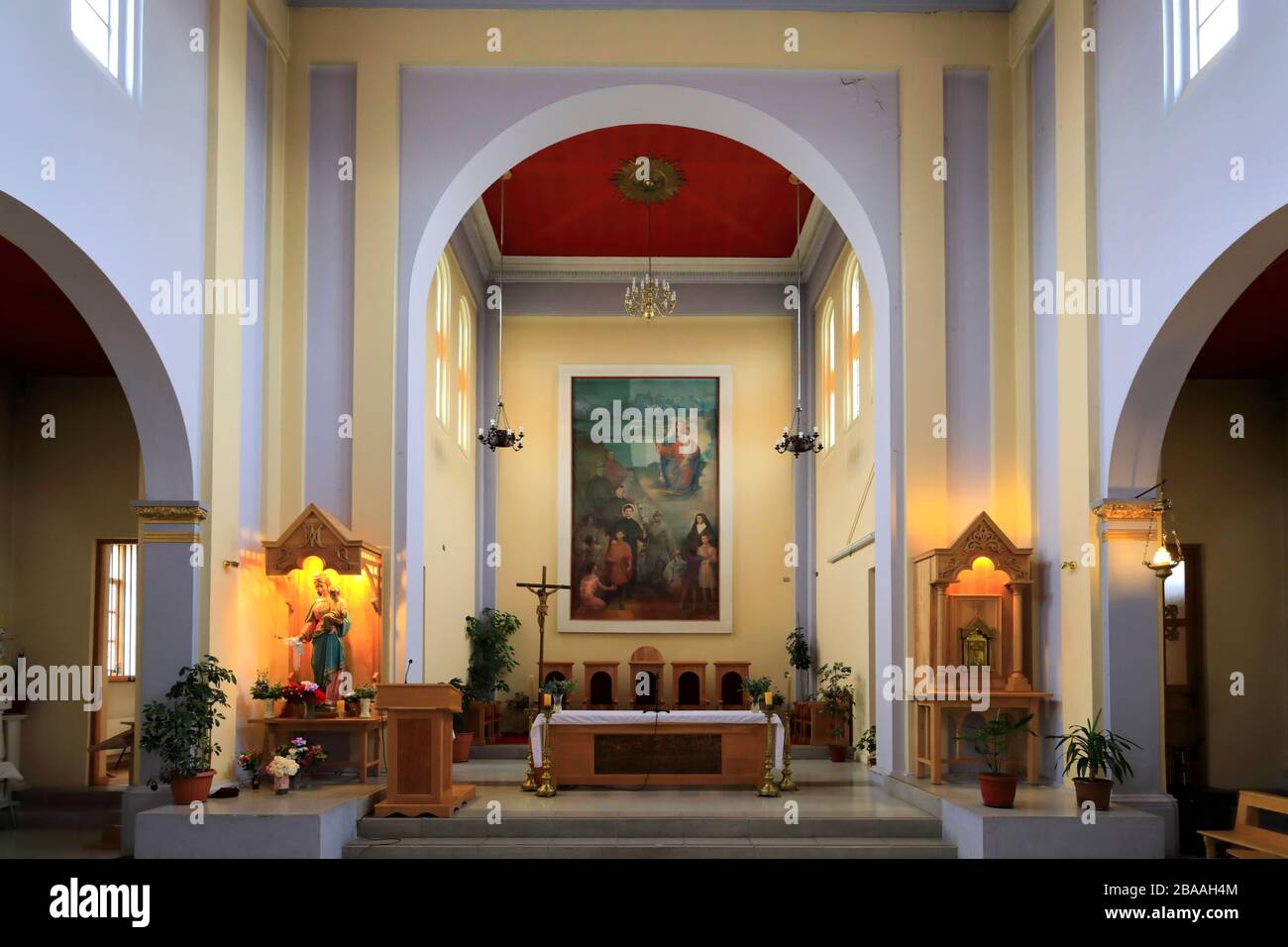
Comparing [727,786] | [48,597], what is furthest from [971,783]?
[48,597]

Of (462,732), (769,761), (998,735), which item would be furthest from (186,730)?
(462,732)

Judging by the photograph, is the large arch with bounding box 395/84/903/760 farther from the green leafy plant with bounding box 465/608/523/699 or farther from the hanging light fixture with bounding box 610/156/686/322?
the green leafy plant with bounding box 465/608/523/699

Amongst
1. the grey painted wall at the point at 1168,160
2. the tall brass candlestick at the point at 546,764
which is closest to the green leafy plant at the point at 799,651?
the tall brass candlestick at the point at 546,764

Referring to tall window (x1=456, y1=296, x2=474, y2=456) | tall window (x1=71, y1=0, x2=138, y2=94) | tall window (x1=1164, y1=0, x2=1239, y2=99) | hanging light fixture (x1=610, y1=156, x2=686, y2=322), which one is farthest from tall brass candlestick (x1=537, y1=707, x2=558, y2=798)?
tall window (x1=1164, y1=0, x2=1239, y2=99)

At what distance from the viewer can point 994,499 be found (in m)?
13.5

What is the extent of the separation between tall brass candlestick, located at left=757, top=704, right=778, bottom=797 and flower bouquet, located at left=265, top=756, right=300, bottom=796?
444 centimetres

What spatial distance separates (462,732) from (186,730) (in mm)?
7821

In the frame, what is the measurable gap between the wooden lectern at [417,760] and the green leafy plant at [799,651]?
400 inches

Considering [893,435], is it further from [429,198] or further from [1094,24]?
[429,198]

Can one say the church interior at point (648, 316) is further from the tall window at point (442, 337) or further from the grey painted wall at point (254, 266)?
the tall window at point (442, 337)

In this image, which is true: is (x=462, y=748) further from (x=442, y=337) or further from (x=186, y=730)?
(x=186, y=730)

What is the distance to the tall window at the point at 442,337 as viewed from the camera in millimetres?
17859
